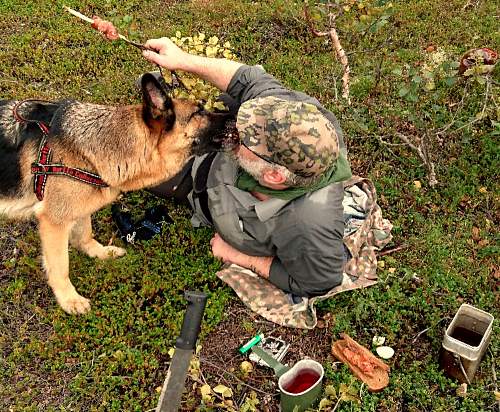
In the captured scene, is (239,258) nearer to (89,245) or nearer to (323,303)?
(323,303)

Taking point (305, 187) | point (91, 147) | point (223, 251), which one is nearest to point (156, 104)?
point (91, 147)

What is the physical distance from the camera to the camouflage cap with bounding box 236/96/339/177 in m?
3.44

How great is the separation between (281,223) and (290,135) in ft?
2.65

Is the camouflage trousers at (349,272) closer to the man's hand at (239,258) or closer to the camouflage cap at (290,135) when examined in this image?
the man's hand at (239,258)

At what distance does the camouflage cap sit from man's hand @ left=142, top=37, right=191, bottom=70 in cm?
104

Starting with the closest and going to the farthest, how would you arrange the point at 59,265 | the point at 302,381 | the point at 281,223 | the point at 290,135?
1. the point at 290,135
2. the point at 302,381
3. the point at 281,223
4. the point at 59,265

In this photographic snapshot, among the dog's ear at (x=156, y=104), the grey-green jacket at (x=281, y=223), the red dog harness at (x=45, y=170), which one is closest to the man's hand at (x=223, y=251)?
the grey-green jacket at (x=281, y=223)

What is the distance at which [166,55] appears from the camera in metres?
4.39

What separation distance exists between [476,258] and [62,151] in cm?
362

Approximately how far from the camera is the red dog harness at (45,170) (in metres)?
3.95

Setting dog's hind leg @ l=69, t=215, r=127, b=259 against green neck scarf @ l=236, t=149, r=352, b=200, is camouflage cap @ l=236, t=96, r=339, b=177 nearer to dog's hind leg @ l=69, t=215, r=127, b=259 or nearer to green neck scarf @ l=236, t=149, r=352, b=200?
green neck scarf @ l=236, t=149, r=352, b=200

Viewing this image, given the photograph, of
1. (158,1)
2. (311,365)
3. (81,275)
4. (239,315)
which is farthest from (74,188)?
(158,1)

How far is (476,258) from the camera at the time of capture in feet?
16.0

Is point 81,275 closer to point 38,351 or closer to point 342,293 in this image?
point 38,351
